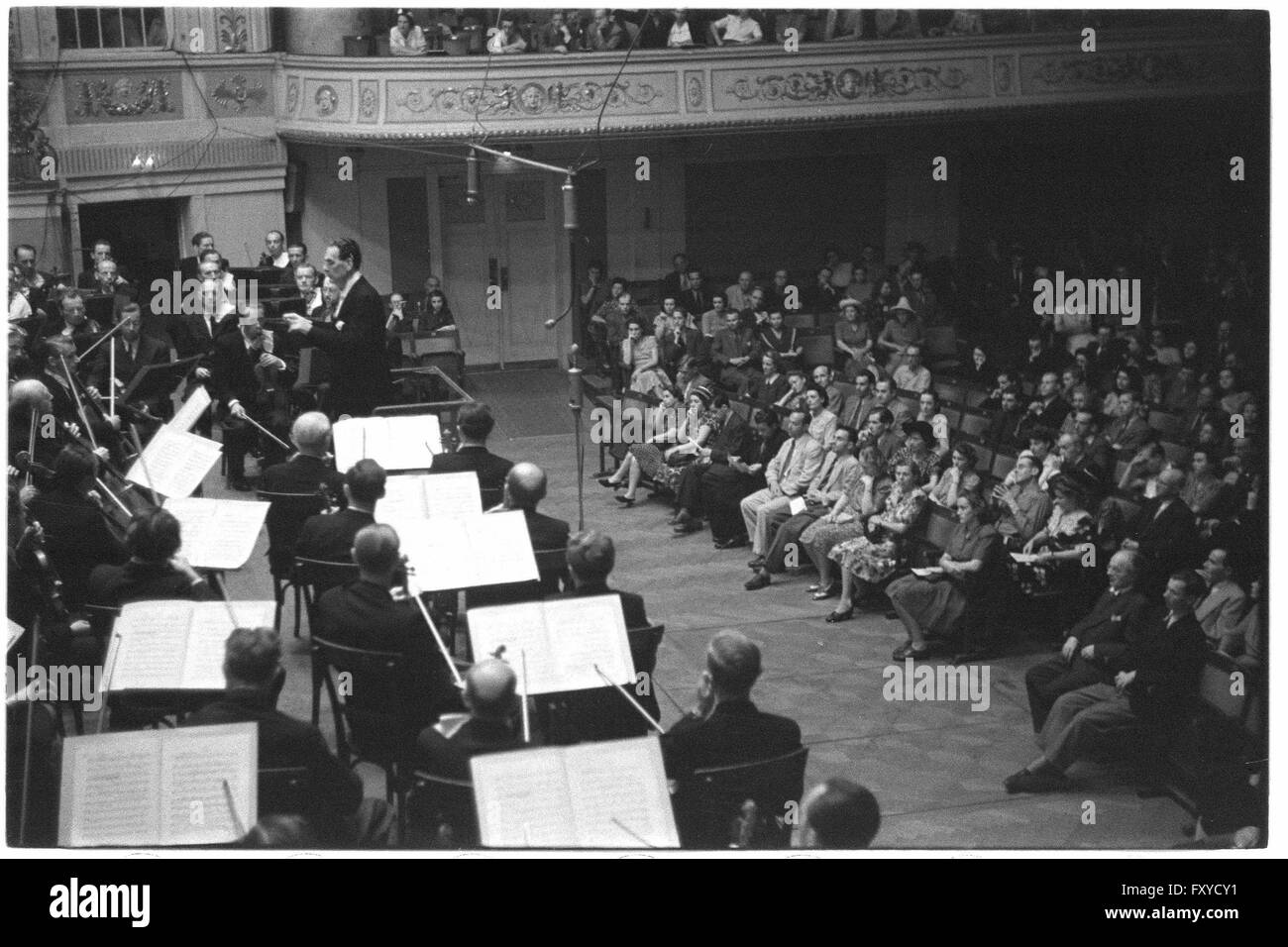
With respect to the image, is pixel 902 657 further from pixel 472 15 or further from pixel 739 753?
pixel 472 15

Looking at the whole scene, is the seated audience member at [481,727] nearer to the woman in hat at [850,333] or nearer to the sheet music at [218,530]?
the sheet music at [218,530]

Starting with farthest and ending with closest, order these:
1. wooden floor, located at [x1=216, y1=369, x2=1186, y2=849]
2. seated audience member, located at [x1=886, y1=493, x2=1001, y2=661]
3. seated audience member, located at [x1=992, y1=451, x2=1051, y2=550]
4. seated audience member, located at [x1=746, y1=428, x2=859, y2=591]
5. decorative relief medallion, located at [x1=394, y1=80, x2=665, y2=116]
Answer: decorative relief medallion, located at [x1=394, y1=80, x2=665, y2=116] < seated audience member, located at [x1=746, y1=428, x2=859, y2=591] < seated audience member, located at [x1=992, y1=451, x2=1051, y2=550] < seated audience member, located at [x1=886, y1=493, x2=1001, y2=661] < wooden floor, located at [x1=216, y1=369, x2=1186, y2=849]

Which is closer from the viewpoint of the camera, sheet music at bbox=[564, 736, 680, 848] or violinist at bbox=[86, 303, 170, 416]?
sheet music at bbox=[564, 736, 680, 848]

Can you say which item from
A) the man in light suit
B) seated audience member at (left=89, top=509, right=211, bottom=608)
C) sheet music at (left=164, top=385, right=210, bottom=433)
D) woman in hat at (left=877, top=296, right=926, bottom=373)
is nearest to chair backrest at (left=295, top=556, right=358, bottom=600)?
seated audience member at (left=89, top=509, right=211, bottom=608)

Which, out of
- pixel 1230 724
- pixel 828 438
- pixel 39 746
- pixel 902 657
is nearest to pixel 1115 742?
pixel 1230 724

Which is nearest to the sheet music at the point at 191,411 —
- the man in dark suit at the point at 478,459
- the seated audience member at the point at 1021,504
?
the man in dark suit at the point at 478,459

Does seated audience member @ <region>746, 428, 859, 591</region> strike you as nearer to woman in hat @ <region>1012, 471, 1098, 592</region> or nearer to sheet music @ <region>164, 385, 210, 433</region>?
woman in hat @ <region>1012, 471, 1098, 592</region>

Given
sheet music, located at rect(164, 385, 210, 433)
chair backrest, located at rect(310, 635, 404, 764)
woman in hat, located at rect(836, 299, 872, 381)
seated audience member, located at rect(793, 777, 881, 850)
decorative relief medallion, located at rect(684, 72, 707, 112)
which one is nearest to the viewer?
seated audience member, located at rect(793, 777, 881, 850)

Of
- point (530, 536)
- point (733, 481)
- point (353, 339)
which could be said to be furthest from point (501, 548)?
point (733, 481)

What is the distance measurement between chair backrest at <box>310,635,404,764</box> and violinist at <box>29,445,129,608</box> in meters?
1.32

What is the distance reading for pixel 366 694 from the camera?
5.59 metres

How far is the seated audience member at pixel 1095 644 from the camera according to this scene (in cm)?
672

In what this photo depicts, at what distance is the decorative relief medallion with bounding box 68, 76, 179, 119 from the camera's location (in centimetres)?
1302

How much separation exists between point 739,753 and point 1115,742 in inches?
83.6
